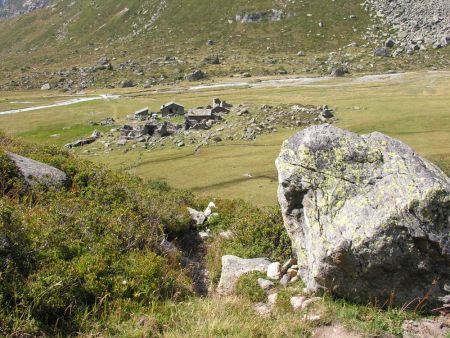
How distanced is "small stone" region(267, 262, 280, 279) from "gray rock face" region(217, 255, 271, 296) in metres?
0.18

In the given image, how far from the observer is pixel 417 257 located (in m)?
8.42

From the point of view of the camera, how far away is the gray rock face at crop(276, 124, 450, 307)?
27.3 feet

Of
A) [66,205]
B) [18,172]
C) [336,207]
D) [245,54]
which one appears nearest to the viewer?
[336,207]

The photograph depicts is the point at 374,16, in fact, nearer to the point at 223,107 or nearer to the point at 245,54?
the point at 245,54

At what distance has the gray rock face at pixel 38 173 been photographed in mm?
13265

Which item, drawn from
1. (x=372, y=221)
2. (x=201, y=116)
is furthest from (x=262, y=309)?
(x=201, y=116)

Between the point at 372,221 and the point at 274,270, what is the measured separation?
9.75ft

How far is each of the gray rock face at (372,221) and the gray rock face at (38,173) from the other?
25.7ft

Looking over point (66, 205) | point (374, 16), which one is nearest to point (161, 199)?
point (66, 205)

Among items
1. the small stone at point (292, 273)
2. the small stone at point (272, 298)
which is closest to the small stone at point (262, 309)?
the small stone at point (272, 298)

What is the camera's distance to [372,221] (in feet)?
27.8

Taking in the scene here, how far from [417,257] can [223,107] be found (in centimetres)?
5942

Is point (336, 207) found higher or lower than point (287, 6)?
lower

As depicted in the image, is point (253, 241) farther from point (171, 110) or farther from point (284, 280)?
point (171, 110)
